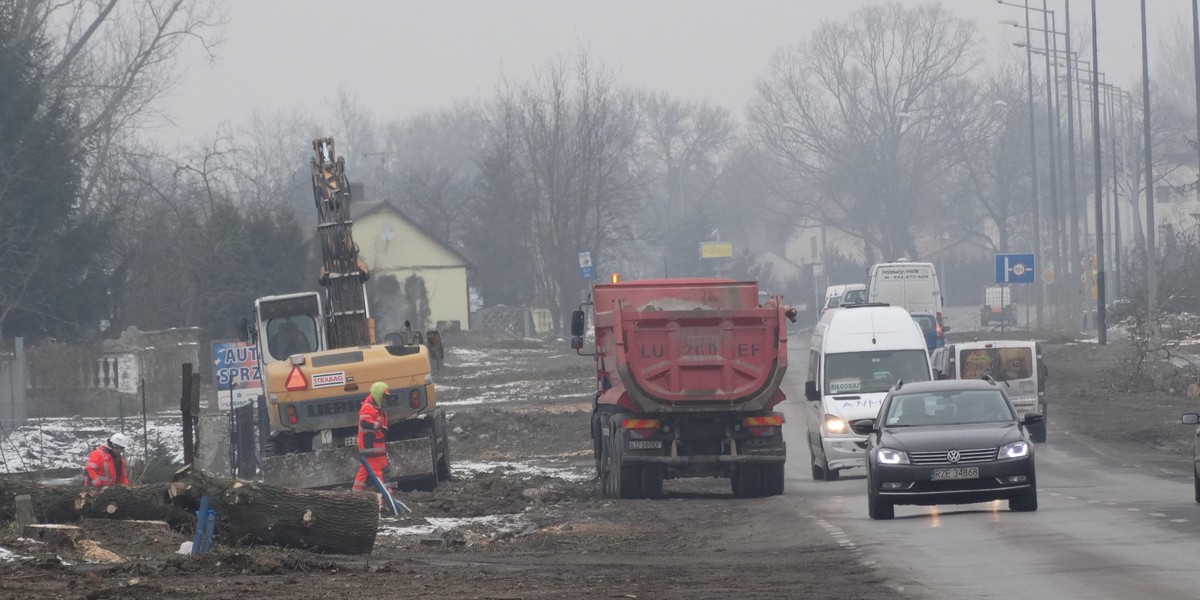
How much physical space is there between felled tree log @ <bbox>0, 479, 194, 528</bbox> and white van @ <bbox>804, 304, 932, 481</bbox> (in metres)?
10.4

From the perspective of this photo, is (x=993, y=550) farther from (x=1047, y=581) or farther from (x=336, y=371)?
(x=336, y=371)

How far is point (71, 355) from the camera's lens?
39.3m

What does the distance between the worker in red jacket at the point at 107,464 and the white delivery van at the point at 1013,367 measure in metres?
16.9

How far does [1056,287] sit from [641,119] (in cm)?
5819

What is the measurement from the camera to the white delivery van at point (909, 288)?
1766 inches

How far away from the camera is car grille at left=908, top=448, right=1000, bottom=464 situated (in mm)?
15445

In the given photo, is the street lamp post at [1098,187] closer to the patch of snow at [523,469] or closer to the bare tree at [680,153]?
the patch of snow at [523,469]

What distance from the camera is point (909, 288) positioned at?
44844mm

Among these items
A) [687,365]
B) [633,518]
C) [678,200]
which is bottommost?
[633,518]

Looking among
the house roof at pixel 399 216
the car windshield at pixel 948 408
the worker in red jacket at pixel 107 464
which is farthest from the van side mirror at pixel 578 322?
the house roof at pixel 399 216

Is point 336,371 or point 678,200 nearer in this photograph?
point 336,371

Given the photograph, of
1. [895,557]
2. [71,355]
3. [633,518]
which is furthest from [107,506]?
[71,355]

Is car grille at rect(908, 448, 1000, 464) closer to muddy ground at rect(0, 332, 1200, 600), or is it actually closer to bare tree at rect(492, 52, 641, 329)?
muddy ground at rect(0, 332, 1200, 600)

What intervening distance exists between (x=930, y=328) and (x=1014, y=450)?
25.9 metres
